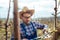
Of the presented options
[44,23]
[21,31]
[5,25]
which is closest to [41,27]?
[44,23]

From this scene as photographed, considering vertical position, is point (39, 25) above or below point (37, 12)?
below

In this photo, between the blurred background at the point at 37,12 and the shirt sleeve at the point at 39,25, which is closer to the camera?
the blurred background at the point at 37,12

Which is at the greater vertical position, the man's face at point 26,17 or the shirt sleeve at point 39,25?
the man's face at point 26,17

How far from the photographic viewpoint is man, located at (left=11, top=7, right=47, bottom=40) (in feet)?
9.00

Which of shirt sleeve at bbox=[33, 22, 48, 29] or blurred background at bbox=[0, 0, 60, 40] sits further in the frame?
shirt sleeve at bbox=[33, 22, 48, 29]

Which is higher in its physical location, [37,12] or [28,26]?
[37,12]

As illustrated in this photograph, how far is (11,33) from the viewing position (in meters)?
2.69

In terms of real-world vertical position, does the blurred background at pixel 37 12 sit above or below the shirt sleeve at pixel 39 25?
above

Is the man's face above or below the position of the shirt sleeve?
above

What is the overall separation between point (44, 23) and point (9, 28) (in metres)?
0.48

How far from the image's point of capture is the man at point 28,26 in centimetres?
274

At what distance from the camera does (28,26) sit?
2799 millimetres

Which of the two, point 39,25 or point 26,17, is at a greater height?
point 26,17

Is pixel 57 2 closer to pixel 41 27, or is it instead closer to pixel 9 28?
pixel 41 27
